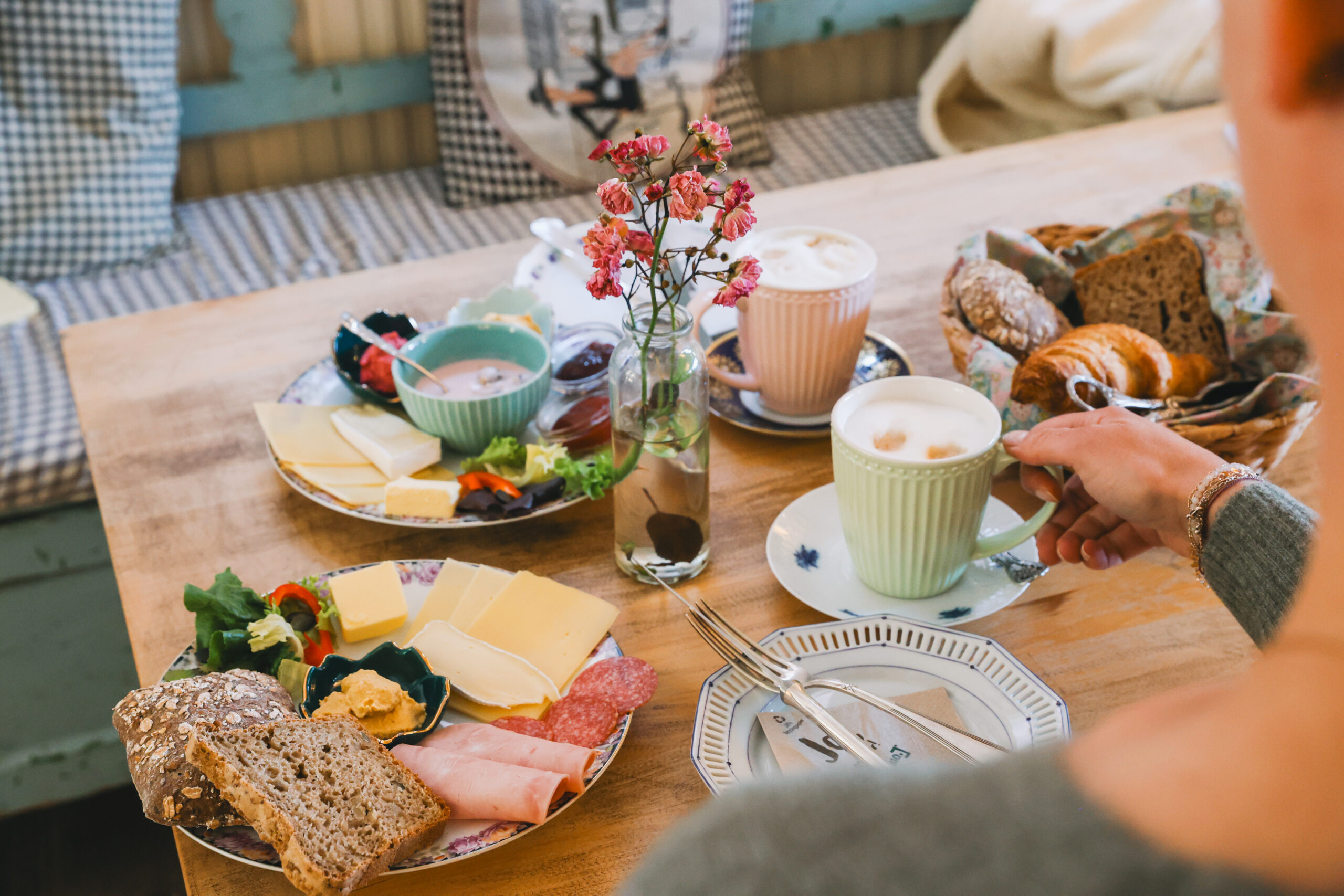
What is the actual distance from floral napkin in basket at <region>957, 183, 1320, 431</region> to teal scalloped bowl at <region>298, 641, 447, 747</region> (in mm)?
561

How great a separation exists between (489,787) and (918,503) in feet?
1.26

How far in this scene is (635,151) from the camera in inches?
30.6

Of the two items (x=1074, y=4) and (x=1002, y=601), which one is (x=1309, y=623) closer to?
(x=1002, y=601)

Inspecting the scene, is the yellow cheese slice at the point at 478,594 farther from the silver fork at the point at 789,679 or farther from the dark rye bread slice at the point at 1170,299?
the dark rye bread slice at the point at 1170,299

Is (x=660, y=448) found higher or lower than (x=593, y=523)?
higher

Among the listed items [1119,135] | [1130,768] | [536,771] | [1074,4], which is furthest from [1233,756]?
[1074,4]

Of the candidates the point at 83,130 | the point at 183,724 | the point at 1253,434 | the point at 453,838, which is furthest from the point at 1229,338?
the point at 83,130

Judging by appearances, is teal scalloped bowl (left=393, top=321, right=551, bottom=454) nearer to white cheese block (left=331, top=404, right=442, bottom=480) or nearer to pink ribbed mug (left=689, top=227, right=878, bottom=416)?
white cheese block (left=331, top=404, right=442, bottom=480)

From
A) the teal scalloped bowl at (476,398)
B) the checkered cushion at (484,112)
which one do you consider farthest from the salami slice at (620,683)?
the checkered cushion at (484,112)

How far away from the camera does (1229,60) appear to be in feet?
0.67

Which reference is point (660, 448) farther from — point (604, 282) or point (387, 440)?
point (387, 440)

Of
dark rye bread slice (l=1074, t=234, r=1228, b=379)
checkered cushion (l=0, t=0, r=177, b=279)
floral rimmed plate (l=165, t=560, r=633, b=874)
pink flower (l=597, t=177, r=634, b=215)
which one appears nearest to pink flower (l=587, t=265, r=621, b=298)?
pink flower (l=597, t=177, r=634, b=215)

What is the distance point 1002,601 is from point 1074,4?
203 centimetres

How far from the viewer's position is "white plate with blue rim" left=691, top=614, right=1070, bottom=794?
2.41ft
